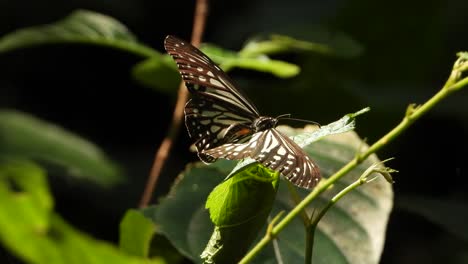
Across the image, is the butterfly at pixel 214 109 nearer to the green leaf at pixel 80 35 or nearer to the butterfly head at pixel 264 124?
the butterfly head at pixel 264 124

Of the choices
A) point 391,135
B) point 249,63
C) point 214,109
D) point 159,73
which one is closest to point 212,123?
point 214,109

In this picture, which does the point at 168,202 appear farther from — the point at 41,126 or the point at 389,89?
the point at 389,89

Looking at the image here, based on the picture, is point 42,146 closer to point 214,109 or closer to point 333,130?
point 214,109

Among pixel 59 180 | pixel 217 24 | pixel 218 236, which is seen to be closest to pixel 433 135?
pixel 217 24

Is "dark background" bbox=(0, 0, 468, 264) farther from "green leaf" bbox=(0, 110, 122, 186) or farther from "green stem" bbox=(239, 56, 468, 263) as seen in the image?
"green stem" bbox=(239, 56, 468, 263)

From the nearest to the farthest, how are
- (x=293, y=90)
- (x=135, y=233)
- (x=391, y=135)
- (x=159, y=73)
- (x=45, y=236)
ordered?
(x=45, y=236) → (x=391, y=135) → (x=135, y=233) → (x=159, y=73) → (x=293, y=90)

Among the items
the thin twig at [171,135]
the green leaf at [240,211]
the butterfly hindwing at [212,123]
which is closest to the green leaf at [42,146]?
the thin twig at [171,135]

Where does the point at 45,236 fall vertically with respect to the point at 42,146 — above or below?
above
